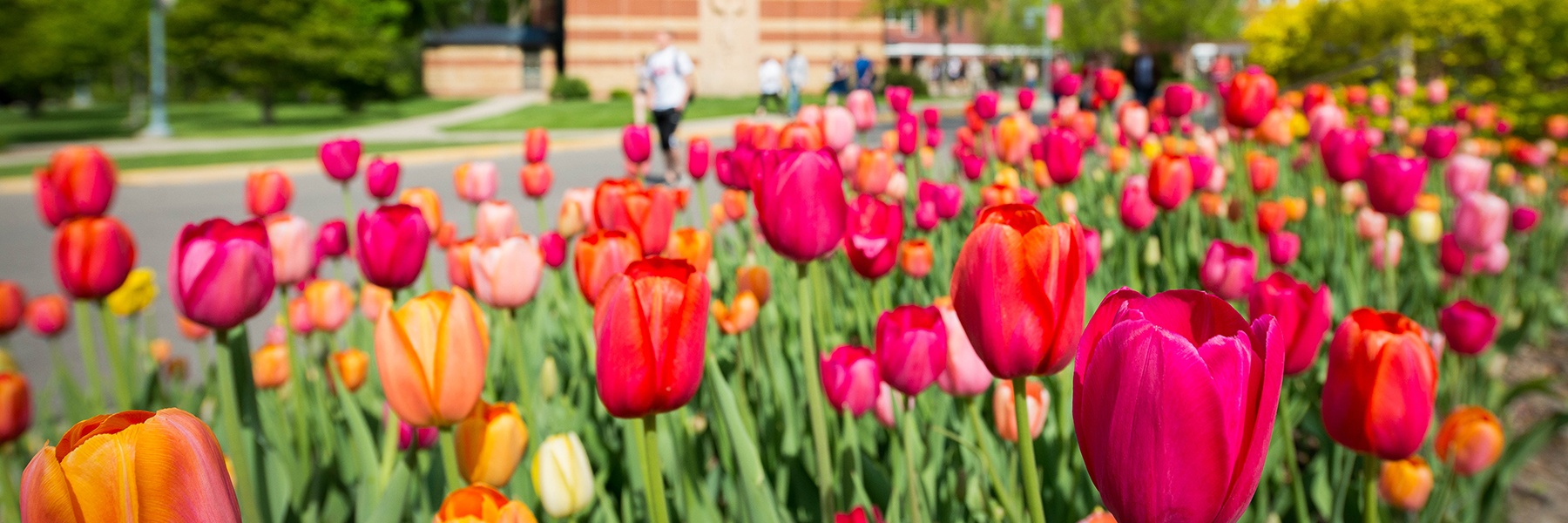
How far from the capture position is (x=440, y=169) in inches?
504

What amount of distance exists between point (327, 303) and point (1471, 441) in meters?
2.21

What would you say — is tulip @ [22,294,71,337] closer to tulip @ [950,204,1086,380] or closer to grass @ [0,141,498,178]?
tulip @ [950,204,1086,380]

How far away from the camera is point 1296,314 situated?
1.29m

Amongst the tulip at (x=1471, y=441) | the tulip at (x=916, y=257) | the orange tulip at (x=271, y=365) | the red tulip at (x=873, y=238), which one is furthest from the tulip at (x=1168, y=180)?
the orange tulip at (x=271, y=365)

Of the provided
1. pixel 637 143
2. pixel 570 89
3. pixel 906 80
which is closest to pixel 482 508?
pixel 637 143

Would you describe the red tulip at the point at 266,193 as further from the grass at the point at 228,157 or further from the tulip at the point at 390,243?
the grass at the point at 228,157

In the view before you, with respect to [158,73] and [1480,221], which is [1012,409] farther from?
[158,73]

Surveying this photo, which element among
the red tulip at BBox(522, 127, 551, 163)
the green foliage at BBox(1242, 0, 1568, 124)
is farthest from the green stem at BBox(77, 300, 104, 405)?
the green foliage at BBox(1242, 0, 1568, 124)

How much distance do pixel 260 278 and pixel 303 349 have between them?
291cm

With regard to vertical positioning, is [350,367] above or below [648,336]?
below

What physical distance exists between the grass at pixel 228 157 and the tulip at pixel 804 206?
46.2 ft

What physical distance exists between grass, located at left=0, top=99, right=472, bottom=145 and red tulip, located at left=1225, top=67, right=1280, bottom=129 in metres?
19.7

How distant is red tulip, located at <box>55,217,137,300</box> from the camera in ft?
5.07

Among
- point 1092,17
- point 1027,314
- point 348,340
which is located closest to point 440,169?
point 348,340
